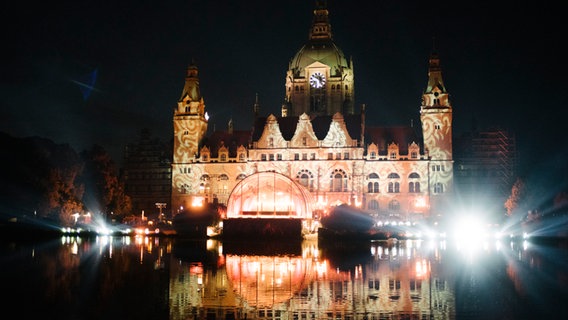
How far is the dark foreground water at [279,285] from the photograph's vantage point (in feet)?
61.9

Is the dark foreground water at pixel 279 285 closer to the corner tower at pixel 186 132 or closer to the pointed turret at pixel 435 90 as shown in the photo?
the pointed turret at pixel 435 90

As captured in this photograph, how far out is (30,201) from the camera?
A: 196ft

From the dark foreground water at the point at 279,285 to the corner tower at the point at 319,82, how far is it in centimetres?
6207

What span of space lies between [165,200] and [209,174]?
1641cm

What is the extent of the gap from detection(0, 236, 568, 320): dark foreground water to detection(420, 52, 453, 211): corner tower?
45.3 metres

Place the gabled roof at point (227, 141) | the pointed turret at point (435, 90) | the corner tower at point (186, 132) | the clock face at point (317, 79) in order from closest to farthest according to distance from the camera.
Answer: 1. the pointed turret at point (435, 90)
2. the corner tower at point (186, 132)
3. the gabled roof at point (227, 141)
4. the clock face at point (317, 79)

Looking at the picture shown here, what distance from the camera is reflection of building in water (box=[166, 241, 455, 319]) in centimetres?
1880

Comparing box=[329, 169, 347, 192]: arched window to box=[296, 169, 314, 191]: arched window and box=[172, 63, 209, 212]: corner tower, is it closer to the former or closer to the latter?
box=[296, 169, 314, 191]: arched window

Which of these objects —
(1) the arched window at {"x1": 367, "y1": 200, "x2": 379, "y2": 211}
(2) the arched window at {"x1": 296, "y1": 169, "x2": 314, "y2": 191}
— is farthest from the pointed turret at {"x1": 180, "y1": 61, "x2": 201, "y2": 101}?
(1) the arched window at {"x1": 367, "y1": 200, "x2": 379, "y2": 211}

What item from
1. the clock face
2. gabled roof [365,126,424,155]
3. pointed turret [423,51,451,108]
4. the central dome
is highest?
the central dome

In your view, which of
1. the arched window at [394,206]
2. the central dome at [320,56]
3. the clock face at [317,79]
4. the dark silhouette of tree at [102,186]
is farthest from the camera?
the central dome at [320,56]

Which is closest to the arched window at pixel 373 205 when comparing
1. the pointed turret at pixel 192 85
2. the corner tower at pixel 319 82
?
the corner tower at pixel 319 82

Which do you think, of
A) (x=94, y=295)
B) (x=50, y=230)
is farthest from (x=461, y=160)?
(x=94, y=295)

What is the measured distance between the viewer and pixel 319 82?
99875mm
